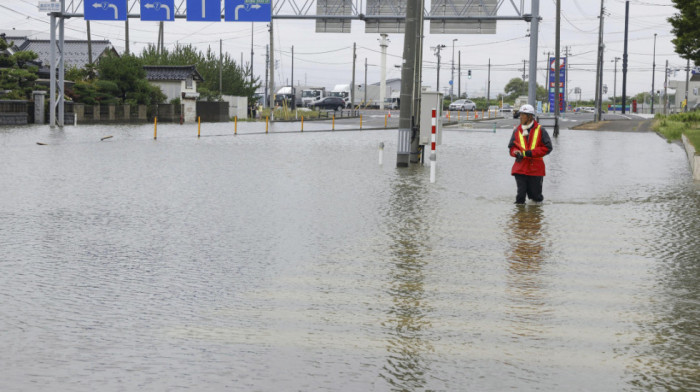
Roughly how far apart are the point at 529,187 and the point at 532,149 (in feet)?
2.36

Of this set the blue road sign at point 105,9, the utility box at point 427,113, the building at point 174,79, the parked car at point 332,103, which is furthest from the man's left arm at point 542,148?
the parked car at point 332,103

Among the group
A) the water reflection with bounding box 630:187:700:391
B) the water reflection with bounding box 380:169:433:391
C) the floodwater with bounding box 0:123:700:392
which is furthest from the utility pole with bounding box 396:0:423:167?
the water reflection with bounding box 630:187:700:391

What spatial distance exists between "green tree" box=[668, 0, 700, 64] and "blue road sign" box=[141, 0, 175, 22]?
868 inches

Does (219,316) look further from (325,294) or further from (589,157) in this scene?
(589,157)

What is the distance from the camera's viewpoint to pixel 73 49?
85.7 meters

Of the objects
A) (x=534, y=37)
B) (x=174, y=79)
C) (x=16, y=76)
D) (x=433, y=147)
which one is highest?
(x=534, y=37)

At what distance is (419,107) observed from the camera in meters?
23.3

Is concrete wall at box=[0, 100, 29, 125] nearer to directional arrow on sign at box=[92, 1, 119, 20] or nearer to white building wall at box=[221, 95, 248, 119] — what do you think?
directional arrow on sign at box=[92, 1, 119, 20]

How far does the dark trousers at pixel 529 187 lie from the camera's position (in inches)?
556

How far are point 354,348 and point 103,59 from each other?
57078mm

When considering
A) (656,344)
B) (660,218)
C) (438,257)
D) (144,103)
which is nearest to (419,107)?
(660,218)

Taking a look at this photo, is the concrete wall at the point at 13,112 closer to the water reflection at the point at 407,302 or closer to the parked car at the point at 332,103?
the water reflection at the point at 407,302

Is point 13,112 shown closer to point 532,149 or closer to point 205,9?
point 205,9

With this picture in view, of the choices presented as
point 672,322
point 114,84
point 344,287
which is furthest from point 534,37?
point 672,322
